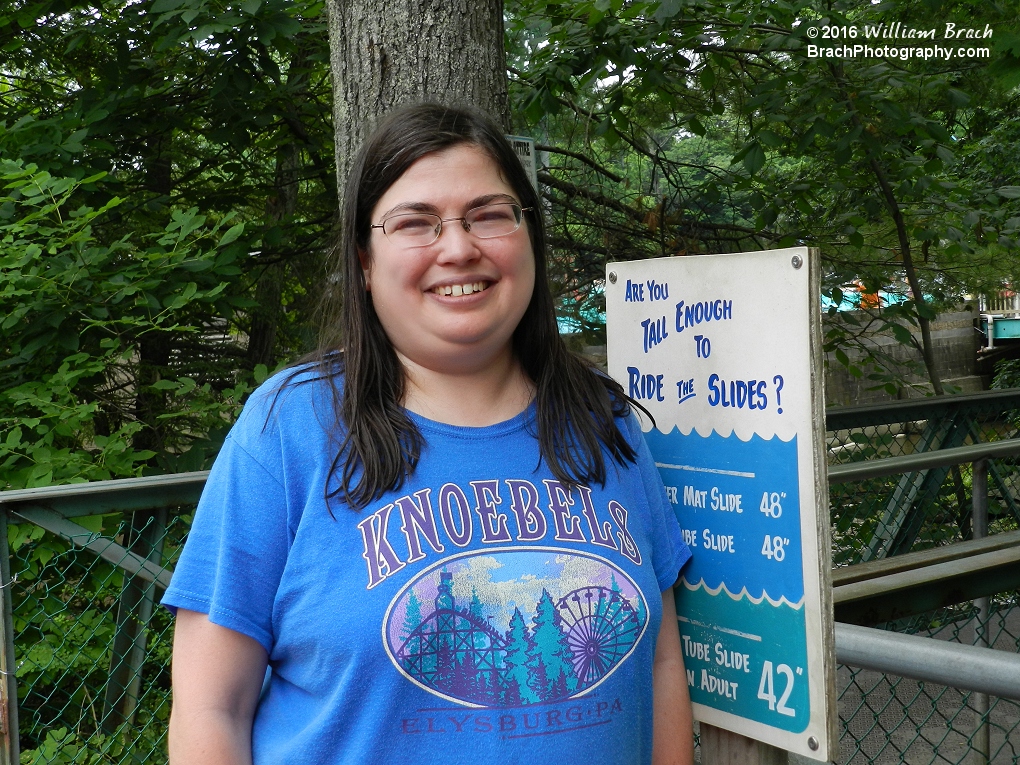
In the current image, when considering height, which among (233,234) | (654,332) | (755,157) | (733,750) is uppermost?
(755,157)

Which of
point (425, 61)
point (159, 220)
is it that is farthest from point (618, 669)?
point (159, 220)

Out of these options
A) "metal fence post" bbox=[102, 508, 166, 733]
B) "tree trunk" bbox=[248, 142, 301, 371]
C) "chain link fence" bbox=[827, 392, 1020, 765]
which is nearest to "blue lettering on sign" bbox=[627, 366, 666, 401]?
"metal fence post" bbox=[102, 508, 166, 733]

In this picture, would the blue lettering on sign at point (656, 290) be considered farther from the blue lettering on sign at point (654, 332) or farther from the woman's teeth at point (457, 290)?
the woman's teeth at point (457, 290)

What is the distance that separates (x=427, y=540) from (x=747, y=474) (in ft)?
1.64

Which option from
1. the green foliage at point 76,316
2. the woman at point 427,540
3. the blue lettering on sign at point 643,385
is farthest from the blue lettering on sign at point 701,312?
the green foliage at point 76,316

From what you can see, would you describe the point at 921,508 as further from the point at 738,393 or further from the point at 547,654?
the point at 547,654

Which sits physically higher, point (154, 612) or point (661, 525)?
point (661, 525)

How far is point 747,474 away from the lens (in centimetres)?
145

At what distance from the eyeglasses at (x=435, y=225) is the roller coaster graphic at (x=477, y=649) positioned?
1.59ft

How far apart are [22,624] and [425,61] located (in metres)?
2.03

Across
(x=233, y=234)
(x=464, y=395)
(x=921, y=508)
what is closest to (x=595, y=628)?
(x=464, y=395)

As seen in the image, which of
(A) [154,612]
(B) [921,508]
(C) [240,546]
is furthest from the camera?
(B) [921,508]

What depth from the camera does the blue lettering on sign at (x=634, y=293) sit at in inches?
65.4

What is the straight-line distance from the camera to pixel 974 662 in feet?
3.93
